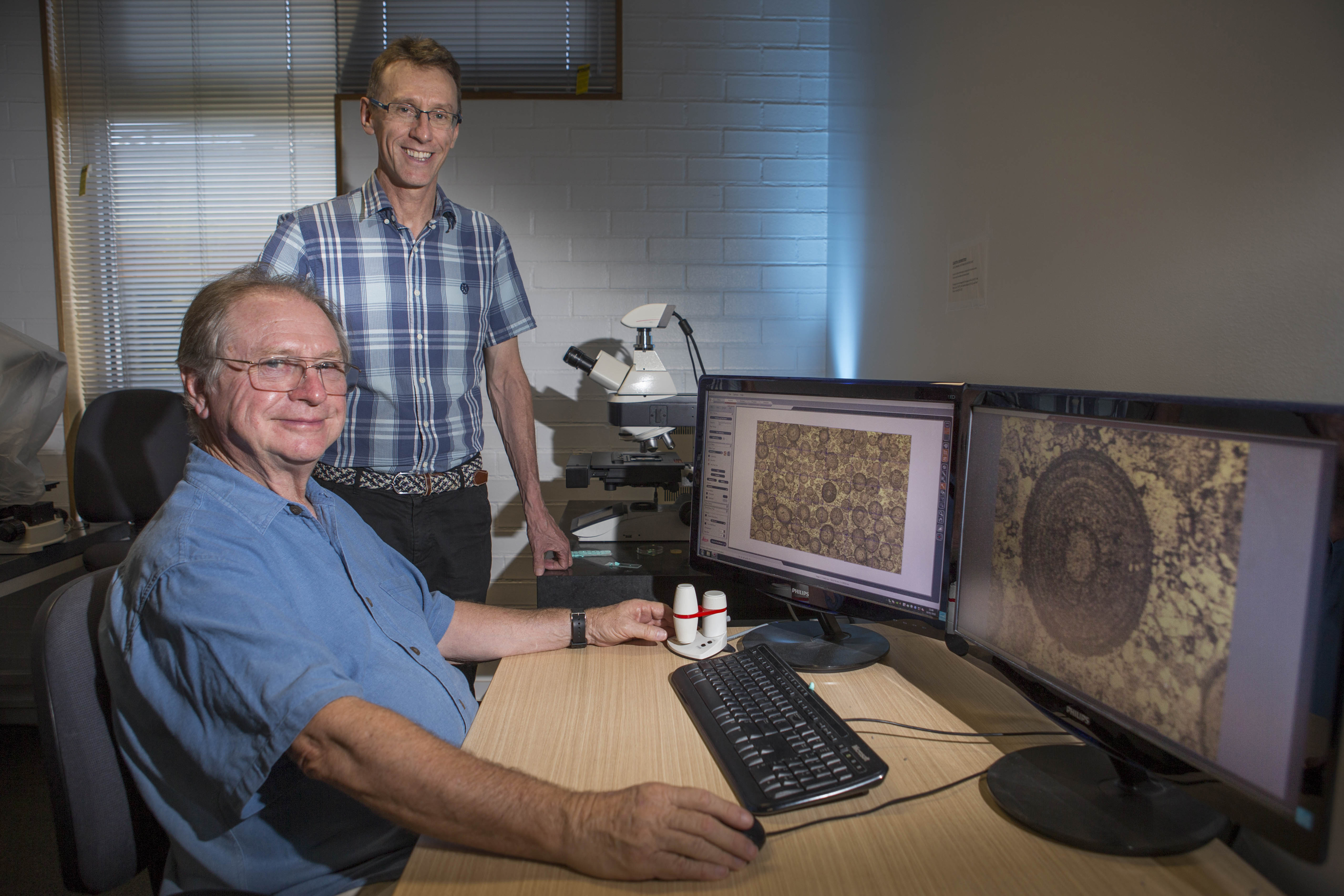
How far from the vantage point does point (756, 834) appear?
75cm

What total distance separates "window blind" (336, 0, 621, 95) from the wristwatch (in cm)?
209

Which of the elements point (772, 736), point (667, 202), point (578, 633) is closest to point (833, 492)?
point (772, 736)

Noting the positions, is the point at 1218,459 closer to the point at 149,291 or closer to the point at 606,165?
the point at 606,165

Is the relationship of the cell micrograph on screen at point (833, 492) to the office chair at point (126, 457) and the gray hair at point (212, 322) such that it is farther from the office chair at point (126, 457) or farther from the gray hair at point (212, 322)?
the office chair at point (126, 457)

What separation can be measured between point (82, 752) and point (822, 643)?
1.01 meters

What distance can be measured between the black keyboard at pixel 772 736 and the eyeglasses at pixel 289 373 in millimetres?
675

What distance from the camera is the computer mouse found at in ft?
2.43

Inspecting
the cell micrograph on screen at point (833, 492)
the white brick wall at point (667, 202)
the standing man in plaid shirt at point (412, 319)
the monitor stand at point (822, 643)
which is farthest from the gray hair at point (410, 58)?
the monitor stand at point (822, 643)

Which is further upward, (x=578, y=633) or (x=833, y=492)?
(x=833, y=492)

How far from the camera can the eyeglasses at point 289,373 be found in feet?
3.39

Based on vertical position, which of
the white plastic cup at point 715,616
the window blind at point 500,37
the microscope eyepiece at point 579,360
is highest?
the window blind at point 500,37

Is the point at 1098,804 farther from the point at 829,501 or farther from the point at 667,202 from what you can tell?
the point at 667,202

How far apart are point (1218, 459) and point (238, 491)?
1042 millimetres

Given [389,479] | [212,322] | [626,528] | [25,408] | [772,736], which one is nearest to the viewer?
[772,736]
